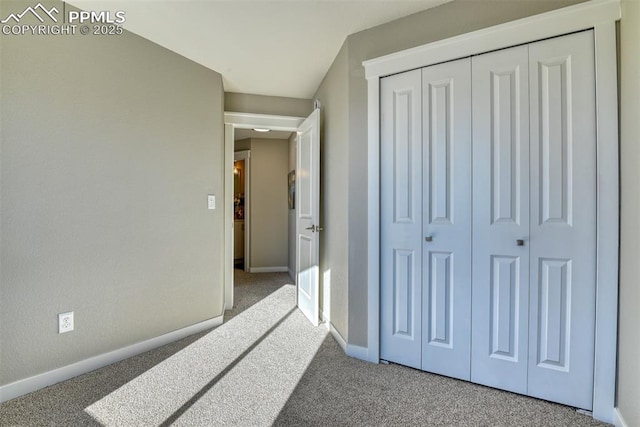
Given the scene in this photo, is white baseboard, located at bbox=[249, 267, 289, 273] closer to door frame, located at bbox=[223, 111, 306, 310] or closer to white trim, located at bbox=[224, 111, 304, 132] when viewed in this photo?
door frame, located at bbox=[223, 111, 306, 310]

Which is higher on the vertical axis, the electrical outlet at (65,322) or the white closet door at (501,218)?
the white closet door at (501,218)

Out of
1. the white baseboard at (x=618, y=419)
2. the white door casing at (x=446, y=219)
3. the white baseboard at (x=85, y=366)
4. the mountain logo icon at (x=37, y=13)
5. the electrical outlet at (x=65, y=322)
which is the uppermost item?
the mountain logo icon at (x=37, y=13)

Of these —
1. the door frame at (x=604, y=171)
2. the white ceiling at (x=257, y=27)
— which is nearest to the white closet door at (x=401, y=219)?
the white ceiling at (x=257, y=27)

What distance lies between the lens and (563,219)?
1767 millimetres

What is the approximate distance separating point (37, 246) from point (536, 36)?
3152mm

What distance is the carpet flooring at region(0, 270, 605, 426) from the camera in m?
1.66

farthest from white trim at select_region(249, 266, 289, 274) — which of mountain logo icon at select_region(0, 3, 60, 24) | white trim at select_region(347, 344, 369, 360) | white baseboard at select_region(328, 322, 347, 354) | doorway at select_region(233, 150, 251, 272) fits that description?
mountain logo icon at select_region(0, 3, 60, 24)

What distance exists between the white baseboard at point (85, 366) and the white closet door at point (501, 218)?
2316mm

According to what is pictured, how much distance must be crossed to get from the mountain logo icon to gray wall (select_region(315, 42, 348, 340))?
76.2 inches

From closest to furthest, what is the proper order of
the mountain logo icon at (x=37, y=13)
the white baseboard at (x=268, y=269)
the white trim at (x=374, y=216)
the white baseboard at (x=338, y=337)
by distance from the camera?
the mountain logo icon at (x=37, y=13) → the white trim at (x=374, y=216) → the white baseboard at (x=338, y=337) → the white baseboard at (x=268, y=269)

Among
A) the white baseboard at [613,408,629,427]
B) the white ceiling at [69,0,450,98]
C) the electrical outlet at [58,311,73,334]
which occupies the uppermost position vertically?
the white ceiling at [69,0,450,98]

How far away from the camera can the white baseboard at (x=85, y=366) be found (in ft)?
6.09

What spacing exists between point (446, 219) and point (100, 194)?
7.79 ft

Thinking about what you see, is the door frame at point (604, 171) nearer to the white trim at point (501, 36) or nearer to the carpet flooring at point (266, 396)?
the white trim at point (501, 36)
